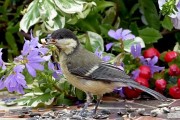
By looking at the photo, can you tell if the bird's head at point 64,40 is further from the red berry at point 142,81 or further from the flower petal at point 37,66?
the red berry at point 142,81

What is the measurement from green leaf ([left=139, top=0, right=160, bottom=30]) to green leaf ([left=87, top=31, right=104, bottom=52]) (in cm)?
36

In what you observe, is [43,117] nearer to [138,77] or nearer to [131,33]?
[138,77]

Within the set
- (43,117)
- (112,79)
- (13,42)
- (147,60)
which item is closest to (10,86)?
(43,117)

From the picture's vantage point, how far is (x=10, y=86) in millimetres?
2949

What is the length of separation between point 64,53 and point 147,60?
0.57 meters

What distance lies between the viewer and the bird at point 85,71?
2.83 m

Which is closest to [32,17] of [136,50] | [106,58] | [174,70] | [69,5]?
[69,5]

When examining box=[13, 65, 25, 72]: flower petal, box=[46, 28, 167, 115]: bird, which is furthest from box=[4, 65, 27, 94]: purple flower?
box=[46, 28, 167, 115]: bird

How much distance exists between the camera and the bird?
2.83m

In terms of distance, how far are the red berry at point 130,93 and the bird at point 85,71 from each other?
352 millimetres

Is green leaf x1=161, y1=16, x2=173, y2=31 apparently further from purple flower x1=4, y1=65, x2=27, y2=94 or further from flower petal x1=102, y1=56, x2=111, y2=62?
purple flower x1=4, y1=65, x2=27, y2=94

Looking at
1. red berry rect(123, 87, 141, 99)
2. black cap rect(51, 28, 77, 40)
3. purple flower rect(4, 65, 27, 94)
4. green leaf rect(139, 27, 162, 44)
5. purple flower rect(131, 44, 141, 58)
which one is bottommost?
red berry rect(123, 87, 141, 99)

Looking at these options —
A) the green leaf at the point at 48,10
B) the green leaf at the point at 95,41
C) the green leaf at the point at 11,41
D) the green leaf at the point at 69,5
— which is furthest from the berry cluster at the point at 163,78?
the green leaf at the point at 11,41

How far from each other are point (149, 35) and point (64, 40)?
81 cm
